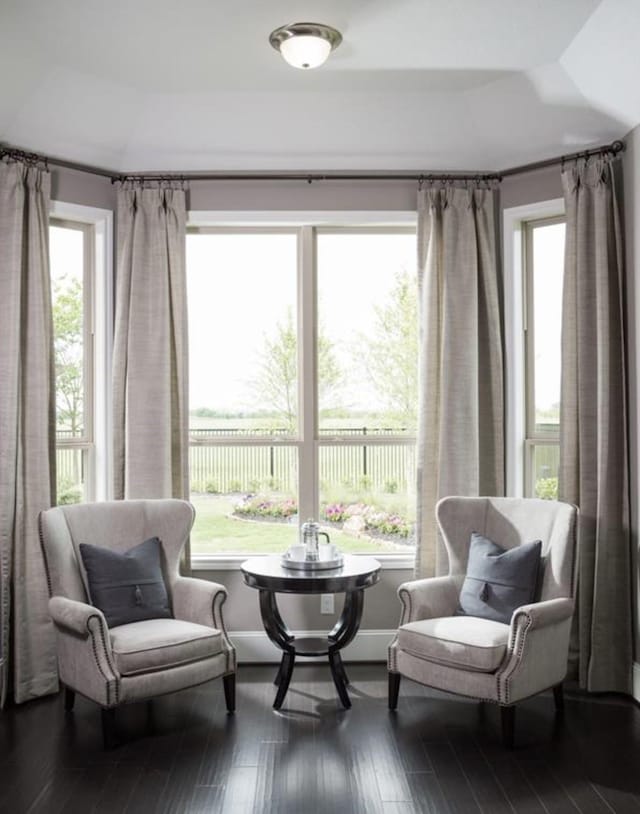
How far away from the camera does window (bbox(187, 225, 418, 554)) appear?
15.0 feet

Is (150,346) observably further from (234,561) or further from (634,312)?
(634,312)

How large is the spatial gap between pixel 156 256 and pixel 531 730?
3.01m

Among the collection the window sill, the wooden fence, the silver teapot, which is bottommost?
the window sill

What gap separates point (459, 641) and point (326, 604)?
1197 mm

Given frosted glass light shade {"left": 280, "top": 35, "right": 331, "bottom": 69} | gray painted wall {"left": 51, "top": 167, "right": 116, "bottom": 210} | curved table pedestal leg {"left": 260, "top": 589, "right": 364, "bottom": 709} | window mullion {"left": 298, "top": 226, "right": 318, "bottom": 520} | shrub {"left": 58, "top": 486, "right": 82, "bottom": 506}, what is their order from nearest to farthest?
frosted glass light shade {"left": 280, "top": 35, "right": 331, "bottom": 69} → curved table pedestal leg {"left": 260, "top": 589, "right": 364, "bottom": 709} → gray painted wall {"left": 51, "top": 167, "right": 116, "bottom": 210} → shrub {"left": 58, "top": 486, "right": 82, "bottom": 506} → window mullion {"left": 298, "top": 226, "right": 318, "bottom": 520}

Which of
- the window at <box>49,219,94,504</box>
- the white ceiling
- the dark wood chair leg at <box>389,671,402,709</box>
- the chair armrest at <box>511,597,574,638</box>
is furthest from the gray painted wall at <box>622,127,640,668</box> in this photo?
the window at <box>49,219,94,504</box>

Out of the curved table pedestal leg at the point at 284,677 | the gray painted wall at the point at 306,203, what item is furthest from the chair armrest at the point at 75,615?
the gray painted wall at the point at 306,203

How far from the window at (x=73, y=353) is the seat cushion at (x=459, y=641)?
2.01 meters

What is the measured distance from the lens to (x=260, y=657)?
4383 millimetres

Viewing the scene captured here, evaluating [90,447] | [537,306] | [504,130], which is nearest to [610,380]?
[537,306]

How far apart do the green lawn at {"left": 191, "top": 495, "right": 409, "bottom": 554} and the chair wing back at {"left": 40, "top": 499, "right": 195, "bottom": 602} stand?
474mm

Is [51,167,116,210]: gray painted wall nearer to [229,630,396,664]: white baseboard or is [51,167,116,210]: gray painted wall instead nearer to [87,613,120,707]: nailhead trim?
[87,613,120,707]: nailhead trim

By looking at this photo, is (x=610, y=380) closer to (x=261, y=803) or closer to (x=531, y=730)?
(x=531, y=730)

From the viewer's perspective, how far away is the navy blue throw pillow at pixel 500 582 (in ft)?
11.8
